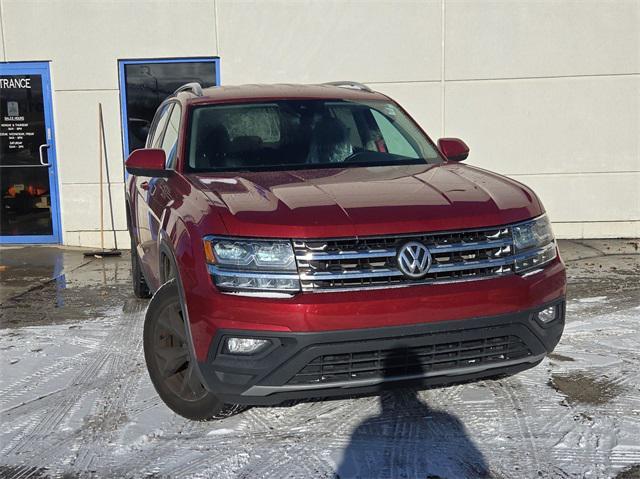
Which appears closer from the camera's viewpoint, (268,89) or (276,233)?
(276,233)

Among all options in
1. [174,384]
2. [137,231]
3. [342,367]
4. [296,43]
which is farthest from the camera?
[296,43]

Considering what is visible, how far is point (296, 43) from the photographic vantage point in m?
9.04

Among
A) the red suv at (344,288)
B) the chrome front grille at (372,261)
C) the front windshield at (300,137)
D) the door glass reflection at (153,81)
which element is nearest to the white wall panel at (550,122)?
the door glass reflection at (153,81)

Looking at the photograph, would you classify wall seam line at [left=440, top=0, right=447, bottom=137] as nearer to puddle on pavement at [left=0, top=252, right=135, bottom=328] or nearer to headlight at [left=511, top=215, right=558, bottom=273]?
puddle on pavement at [left=0, top=252, right=135, bottom=328]

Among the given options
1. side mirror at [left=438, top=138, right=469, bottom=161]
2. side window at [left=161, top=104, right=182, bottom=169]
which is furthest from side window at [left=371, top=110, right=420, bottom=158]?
side window at [left=161, top=104, right=182, bottom=169]

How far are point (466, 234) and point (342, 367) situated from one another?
86 centimetres

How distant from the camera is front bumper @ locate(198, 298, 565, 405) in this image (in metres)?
3.20

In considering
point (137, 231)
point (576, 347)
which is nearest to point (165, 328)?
point (137, 231)

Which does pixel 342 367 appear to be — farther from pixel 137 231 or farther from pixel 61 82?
pixel 61 82

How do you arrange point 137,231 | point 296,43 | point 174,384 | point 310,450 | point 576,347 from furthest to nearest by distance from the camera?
1. point 296,43
2. point 137,231
3. point 576,347
4. point 174,384
5. point 310,450

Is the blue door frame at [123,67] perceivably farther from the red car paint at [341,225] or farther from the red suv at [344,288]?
the red suv at [344,288]

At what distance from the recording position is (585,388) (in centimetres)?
428

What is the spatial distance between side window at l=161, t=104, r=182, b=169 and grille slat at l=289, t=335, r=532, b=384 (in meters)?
1.93

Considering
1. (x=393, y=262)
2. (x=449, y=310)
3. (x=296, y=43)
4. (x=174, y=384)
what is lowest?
(x=174, y=384)
